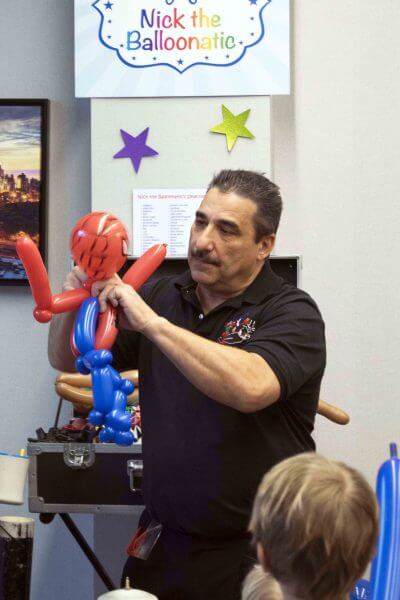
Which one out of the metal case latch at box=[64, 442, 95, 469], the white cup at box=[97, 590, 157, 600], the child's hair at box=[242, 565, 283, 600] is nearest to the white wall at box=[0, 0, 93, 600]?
the metal case latch at box=[64, 442, 95, 469]

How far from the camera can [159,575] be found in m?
2.04

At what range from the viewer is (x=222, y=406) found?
6.37ft

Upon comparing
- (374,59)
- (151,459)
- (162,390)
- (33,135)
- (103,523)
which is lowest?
(103,523)

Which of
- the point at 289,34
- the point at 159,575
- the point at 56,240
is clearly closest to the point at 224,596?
the point at 159,575

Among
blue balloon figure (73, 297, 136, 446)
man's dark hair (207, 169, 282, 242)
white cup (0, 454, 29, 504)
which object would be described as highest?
man's dark hair (207, 169, 282, 242)

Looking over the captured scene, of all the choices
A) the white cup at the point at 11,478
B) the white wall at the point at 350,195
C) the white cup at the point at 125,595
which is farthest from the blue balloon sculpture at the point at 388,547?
the white wall at the point at 350,195

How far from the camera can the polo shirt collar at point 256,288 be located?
203 centimetres

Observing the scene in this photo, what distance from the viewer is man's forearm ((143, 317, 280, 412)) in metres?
1.77

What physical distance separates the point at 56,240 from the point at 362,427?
117 centimetres

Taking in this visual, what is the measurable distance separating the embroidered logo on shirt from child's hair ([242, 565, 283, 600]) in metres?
0.67

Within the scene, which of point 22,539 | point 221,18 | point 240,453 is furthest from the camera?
point 221,18

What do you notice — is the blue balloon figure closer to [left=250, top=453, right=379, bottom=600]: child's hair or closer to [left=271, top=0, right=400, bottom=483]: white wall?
[left=250, top=453, right=379, bottom=600]: child's hair

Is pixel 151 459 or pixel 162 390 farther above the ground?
pixel 162 390

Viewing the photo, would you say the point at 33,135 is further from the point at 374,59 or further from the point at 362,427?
the point at 362,427
